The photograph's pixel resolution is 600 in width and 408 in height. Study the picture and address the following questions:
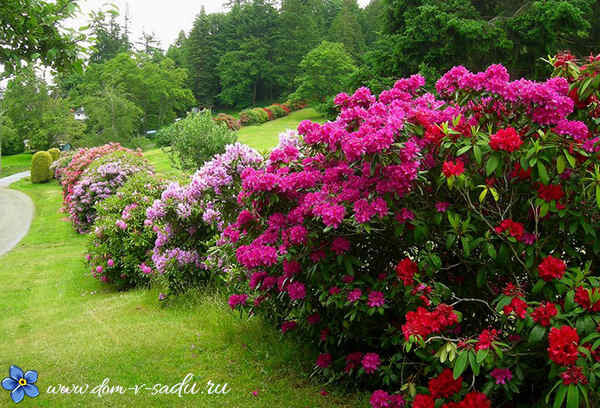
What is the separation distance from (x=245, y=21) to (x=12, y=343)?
62160mm

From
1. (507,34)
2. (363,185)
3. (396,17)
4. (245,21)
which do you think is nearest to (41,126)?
(245,21)

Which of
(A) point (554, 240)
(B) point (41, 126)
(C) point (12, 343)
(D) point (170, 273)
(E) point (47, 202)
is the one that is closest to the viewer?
(A) point (554, 240)

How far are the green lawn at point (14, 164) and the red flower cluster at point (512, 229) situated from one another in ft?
138

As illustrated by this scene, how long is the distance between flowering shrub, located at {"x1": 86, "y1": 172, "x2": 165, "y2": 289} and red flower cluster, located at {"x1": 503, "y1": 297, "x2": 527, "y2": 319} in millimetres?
6553

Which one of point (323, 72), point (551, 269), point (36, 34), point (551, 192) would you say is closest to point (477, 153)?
point (551, 192)

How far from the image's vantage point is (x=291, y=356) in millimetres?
4258

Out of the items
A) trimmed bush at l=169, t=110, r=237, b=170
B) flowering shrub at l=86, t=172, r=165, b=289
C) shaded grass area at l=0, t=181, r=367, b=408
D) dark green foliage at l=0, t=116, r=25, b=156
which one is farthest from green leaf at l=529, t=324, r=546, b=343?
dark green foliage at l=0, t=116, r=25, b=156

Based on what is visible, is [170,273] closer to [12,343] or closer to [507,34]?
[12,343]

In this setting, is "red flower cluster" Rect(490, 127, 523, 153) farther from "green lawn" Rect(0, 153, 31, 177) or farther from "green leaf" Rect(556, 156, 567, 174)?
"green lawn" Rect(0, 153, 31, 177)

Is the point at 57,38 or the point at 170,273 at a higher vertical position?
the point at 57,38

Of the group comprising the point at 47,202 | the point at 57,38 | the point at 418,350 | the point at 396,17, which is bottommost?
the point at 47,202

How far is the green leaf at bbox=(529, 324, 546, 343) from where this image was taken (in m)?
2.27

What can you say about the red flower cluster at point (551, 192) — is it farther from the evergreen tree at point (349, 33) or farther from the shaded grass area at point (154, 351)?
the evergreen tree at point (349, 33)

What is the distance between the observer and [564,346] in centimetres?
209
